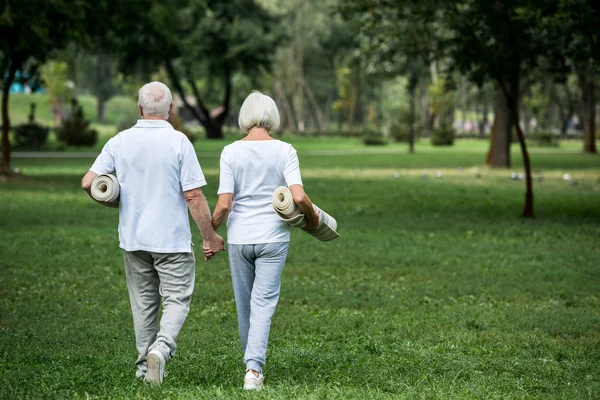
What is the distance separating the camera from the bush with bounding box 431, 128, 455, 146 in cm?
7131

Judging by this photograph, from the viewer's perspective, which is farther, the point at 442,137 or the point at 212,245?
the point at 442,137

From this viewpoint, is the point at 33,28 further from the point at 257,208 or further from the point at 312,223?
the point at 312,223

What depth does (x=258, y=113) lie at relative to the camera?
6562 millimetres

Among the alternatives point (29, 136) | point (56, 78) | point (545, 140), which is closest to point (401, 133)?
point (545, 140)

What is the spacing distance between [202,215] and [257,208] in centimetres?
36

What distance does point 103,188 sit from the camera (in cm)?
647

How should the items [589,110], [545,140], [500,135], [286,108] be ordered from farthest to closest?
[286,108], [545,140], [589,110], [500,135]

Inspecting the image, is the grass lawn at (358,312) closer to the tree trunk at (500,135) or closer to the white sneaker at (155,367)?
the white sneaker at (155,367)

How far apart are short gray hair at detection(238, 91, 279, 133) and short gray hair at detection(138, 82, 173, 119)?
1.61 feet

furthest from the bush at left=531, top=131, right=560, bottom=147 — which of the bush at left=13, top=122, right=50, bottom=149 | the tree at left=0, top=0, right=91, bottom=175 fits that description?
the tree at left=0, top=0, right=91, bottom=175

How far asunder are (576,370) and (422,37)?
19309 millimetres

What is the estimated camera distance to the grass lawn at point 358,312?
6988 mm

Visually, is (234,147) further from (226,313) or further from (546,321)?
(546,321)

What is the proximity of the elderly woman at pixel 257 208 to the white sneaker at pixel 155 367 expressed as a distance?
0.55 metres
